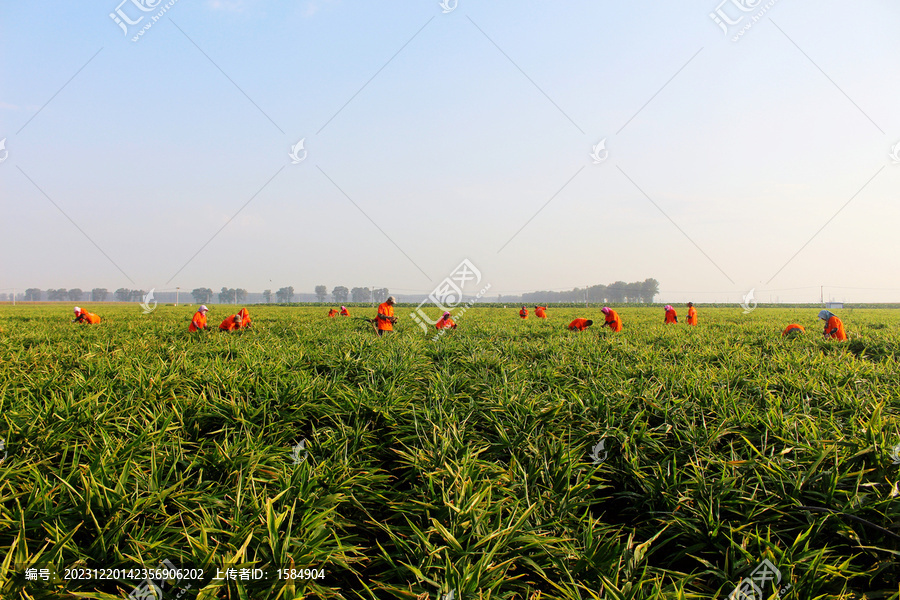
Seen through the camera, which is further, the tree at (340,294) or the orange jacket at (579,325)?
the tree at (340,294)

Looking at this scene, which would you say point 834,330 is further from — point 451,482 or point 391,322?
point 451,482

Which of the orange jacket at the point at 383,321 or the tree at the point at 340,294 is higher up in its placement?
the tree at the point at 340,294

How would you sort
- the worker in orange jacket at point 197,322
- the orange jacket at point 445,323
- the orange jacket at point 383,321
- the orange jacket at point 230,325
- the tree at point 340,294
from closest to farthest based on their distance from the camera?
1. the worker in orange jacket at point 197,322
2. the orange jacket at point 230,325
3. the orange jacket at point 383,321
4. the orange jacket at point 445,323
5. the tree at point 340,294

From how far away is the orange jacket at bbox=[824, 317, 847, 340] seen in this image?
30.1ft

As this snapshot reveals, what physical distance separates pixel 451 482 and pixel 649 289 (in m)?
165

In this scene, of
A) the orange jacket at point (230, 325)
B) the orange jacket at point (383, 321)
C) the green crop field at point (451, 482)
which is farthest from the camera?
the orange jacket at point (383, 321)

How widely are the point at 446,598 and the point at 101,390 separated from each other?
432 cm

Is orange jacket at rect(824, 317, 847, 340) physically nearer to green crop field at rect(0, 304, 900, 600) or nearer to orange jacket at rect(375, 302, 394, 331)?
green crop field at rect(0, 304, 900, 600)

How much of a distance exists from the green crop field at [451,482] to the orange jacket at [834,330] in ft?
16.0

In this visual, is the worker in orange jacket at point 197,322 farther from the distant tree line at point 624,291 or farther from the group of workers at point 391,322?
the distant tree line at point 624,291

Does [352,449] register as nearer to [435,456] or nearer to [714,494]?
[435,456]

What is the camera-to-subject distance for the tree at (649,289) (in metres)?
149

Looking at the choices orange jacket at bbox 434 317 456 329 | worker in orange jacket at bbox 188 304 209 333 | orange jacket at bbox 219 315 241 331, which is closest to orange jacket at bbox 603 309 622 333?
orange jacket at bbox 434 317 456 329

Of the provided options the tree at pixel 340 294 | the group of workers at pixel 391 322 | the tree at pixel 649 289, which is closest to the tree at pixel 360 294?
the tree at pixel 340 294
